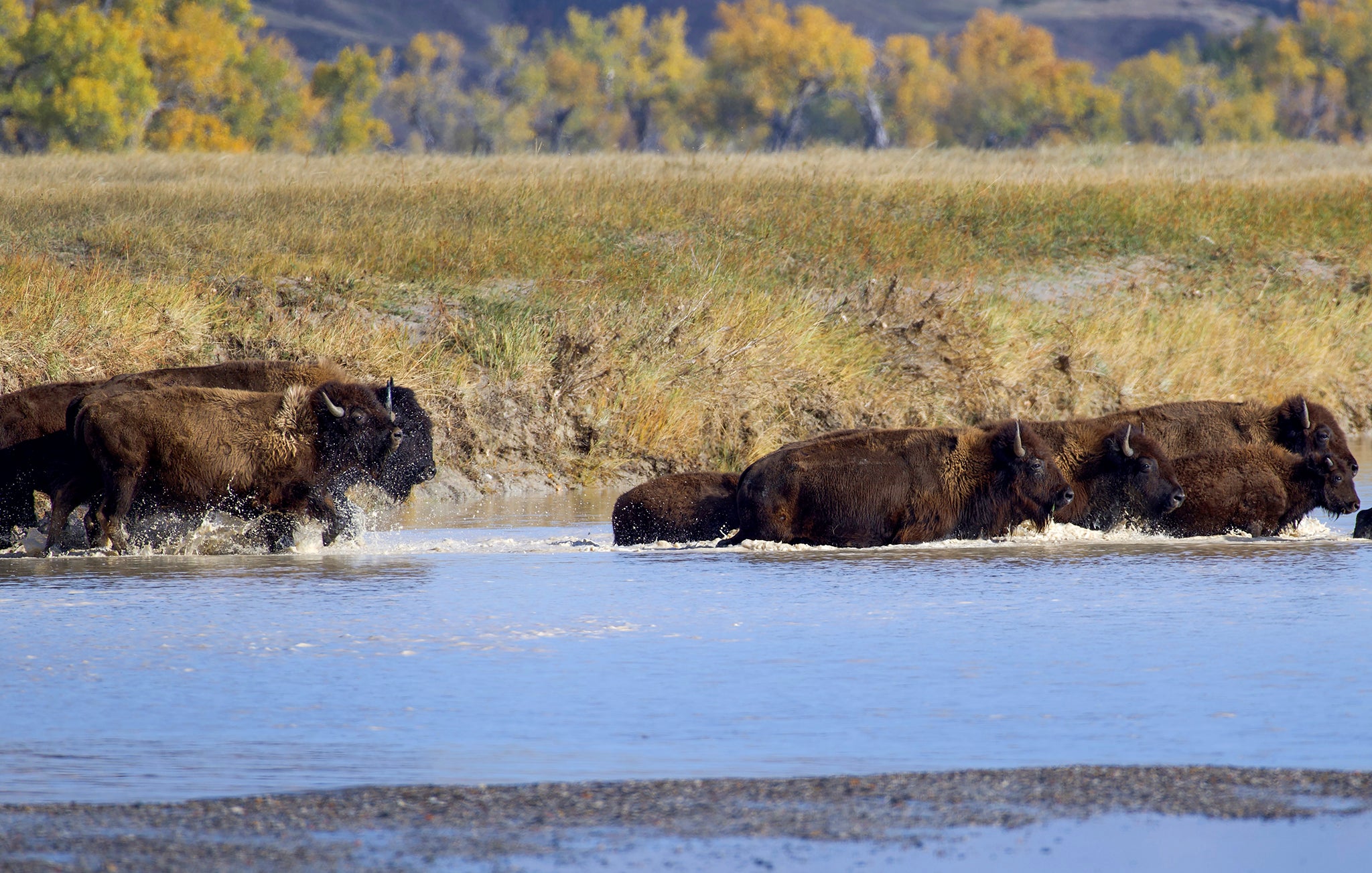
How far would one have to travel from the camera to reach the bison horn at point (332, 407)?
1214cm

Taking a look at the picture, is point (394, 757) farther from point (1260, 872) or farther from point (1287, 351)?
point (1287, 351)

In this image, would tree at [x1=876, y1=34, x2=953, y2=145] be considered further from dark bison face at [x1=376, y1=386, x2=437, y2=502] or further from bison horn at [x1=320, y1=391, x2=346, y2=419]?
bison horn at [x1=320, y1=391, x2=346, y2=419]

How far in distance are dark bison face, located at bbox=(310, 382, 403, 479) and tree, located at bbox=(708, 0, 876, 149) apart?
8111 centimetres

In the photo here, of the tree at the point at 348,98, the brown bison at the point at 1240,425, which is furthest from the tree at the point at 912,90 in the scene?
the brown bison at the point at 1240,425

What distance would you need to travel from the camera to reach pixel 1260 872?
4.86 m

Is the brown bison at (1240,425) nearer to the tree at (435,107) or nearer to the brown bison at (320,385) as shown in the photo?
the brown bison at (320,385)

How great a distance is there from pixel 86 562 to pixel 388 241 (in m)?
10.5

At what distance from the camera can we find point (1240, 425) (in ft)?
45.1

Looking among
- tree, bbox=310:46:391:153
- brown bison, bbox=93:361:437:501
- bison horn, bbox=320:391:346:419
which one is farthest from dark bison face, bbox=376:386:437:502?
tree, bbox=310:46:391:153

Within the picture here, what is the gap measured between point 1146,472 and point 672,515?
10.0ft

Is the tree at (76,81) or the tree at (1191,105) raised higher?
the tree at (1191,105)

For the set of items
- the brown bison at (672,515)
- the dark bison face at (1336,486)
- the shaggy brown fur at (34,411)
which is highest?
the shaggy brown fur at (34,411)

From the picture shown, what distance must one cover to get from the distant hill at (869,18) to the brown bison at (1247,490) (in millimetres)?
168327

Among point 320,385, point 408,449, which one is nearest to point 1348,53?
point 408,449
